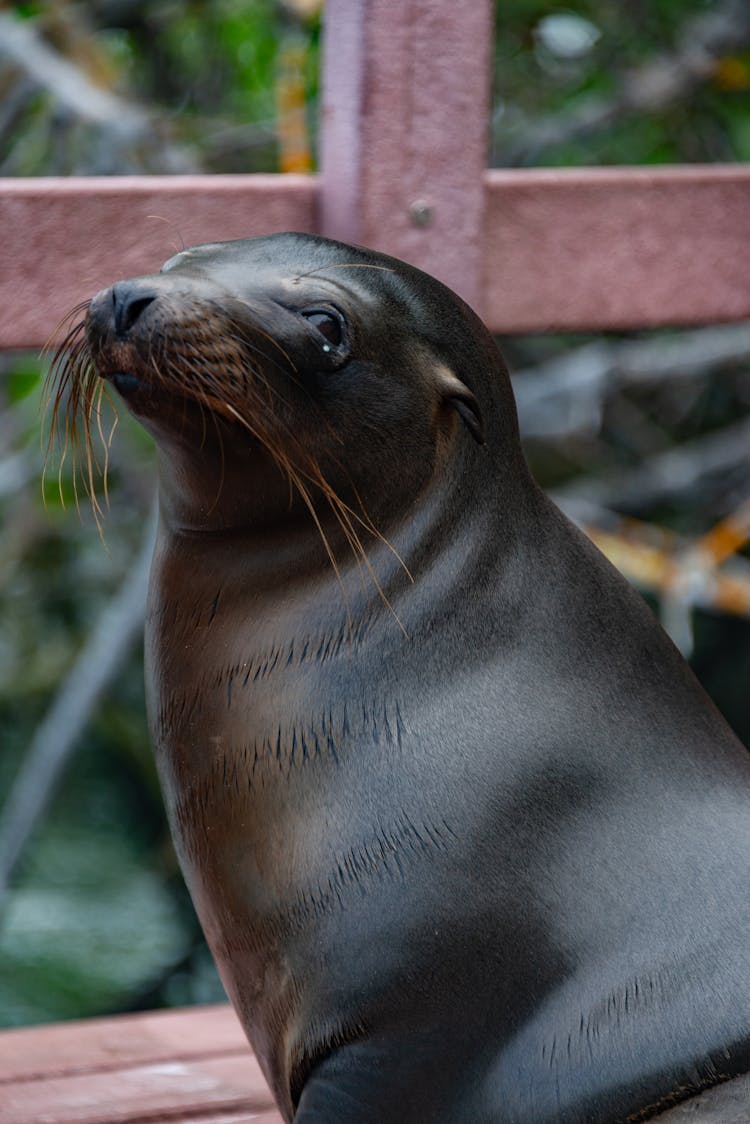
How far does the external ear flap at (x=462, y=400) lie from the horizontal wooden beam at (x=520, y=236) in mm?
541

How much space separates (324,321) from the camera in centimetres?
160

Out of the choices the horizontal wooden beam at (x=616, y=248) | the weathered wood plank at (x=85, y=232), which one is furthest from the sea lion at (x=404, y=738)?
the horizontal wooden beam at (x=616, y=248)

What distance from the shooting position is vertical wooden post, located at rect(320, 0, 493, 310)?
85.0 inches

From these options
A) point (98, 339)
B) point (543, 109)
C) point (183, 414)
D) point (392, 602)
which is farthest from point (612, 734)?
point (543, 109)

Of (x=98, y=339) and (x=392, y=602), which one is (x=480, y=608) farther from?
(x=98, y=339)

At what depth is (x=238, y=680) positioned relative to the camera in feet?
5.46

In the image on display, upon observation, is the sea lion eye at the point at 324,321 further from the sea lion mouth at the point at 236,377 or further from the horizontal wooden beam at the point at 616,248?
the horizontal wooden beam at the point at 616,248

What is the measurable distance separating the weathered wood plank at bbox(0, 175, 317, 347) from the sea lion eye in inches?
22.9

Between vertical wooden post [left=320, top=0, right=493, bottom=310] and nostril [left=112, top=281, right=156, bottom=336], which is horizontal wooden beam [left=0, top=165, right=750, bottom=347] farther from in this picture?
nostril [left=112, top=281, right=156, bottom=336]

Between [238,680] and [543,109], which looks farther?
[543,109]

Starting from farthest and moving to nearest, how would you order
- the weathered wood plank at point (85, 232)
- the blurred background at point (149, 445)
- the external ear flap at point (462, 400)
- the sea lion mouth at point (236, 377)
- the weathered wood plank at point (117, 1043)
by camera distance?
the blurred background at point (149, 445)
the weathered wood plank at point (117, 1043)
the weathered wood plank at point (85, 232)
the external ear flap at point (462, 400)
the sea lion mouth at point (236, 377)

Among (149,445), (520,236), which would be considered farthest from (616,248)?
(149,445)

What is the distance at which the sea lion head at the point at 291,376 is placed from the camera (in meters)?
1.54

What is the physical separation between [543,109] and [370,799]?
12.4ft
